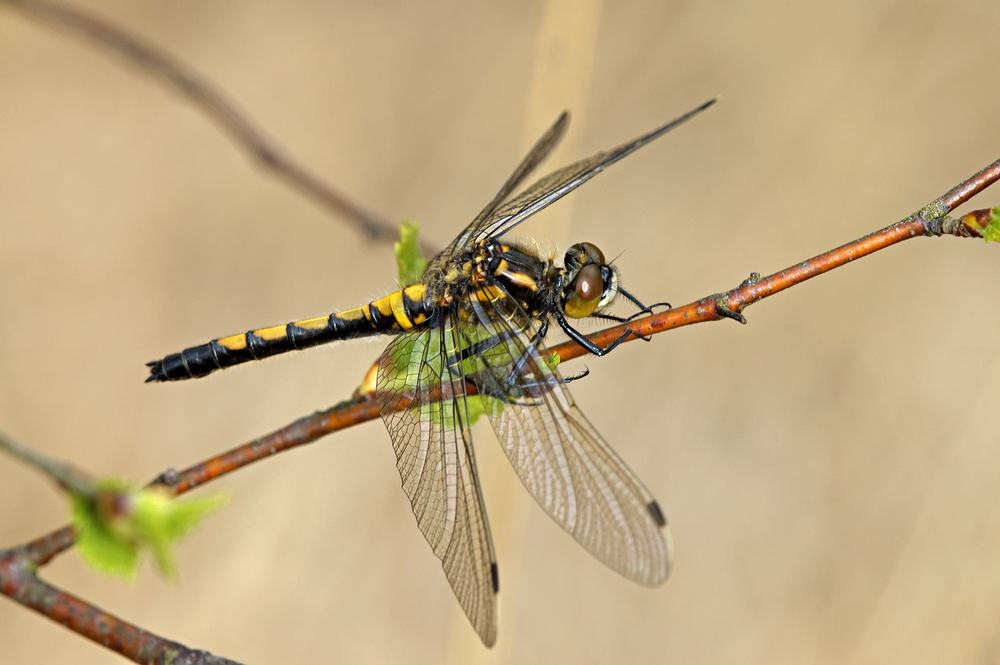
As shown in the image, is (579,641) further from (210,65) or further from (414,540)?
(210,65)

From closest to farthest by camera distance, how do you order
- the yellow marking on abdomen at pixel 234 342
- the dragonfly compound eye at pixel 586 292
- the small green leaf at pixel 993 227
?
the small green leaf at pixel 993 227
the dragonfly compound eye at pixel 586 292
the yellow marking on abdomen at pixel 234 342

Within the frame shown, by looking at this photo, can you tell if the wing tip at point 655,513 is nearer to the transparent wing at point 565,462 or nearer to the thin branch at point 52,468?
the transparent wing at point 565,462

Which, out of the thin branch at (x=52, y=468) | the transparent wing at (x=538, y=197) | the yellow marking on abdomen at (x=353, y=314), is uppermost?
the transparent wing at (x=538, y=197)

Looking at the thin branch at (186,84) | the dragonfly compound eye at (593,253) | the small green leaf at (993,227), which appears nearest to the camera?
the small green leaf at (993,227)

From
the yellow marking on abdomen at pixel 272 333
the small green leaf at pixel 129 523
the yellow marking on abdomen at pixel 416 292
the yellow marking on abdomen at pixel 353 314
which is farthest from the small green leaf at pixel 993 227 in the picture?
the yellow marking on abdomen at pixel 272 333

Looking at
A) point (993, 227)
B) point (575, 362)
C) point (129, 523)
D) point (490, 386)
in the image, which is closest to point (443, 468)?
point (490, 386)

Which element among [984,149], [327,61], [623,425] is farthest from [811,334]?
[327,61]
